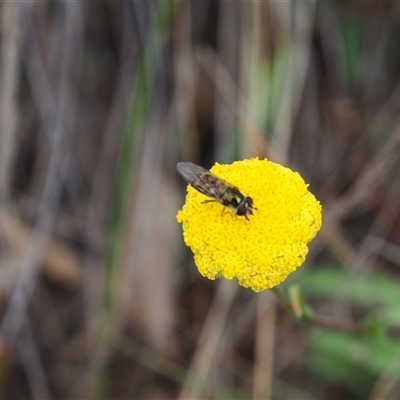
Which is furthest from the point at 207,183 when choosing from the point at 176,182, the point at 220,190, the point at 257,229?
the point at 176,182

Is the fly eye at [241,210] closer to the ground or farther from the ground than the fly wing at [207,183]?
closer to the ground

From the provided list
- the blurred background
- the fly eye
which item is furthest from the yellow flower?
the blurred background

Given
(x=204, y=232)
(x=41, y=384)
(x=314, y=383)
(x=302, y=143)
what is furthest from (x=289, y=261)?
(x=41, y=384)

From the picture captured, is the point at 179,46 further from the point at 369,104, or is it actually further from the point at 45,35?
the point at 369,104

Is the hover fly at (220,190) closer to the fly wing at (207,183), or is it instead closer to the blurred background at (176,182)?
the fly wing at (207,183)

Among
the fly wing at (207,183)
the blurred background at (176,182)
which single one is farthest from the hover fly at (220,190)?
the blurred background at (176,182)

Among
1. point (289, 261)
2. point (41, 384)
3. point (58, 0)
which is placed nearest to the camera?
point (289, 261)

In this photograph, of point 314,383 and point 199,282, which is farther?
point 199,282
